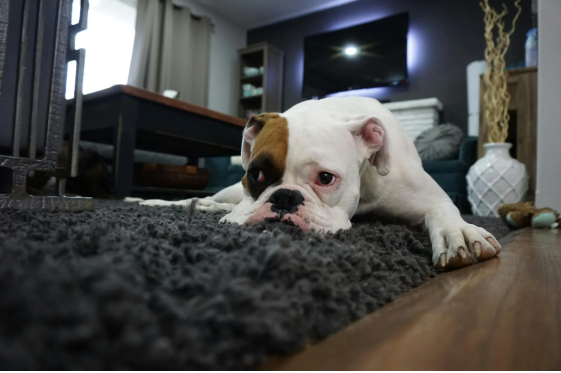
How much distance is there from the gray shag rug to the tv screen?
4.39 m

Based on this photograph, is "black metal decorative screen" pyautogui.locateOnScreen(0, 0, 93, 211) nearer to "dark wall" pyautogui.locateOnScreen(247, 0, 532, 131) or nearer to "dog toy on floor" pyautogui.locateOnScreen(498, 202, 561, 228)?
"dog toy on floor" pyautogui.locateOnScreen(498, 202, 561, 228)

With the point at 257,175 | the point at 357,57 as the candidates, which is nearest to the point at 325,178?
the point at 257,175

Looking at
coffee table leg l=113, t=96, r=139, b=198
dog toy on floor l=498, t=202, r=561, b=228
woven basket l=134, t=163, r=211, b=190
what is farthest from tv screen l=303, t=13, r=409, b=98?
coffee table leg l=113, t=96, r=139, b=198

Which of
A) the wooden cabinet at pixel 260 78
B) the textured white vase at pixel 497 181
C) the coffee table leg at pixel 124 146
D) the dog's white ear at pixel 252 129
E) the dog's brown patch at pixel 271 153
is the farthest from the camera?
the wooden cabinet at pixel 260 78

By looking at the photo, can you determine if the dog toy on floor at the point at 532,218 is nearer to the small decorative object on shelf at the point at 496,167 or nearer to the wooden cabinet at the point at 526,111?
the small decorative object on shelf at the point at 496,167

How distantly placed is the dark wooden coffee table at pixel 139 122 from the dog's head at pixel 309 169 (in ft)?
4.13

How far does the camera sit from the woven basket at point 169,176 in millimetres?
2584

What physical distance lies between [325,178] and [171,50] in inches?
180

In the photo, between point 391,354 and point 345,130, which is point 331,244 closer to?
point 391,354

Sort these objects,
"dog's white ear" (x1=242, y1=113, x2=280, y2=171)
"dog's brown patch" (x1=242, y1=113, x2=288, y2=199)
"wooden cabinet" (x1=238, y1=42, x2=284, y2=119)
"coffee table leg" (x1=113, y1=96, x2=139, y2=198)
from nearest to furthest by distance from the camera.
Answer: "dog's brown patch" (x1=242, y1=113, x2=288, y2=199)
"dog's white ear" (x1=242, y1=113, x2=280, y2=171)
"coffee table leg" (x1=113, y1=96, x2=139, y2=198)
"wooden cabinet" (x1=238, y1=42, x2=284, y2=119)

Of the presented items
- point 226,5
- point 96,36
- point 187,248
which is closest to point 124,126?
point 187,248

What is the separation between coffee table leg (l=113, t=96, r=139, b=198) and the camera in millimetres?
1963

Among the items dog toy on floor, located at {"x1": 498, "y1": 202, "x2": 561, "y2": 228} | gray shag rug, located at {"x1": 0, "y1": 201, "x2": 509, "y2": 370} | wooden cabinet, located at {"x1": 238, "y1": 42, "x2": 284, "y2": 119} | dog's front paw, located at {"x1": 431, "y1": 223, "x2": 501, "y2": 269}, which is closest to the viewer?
gray shag rug, located at {"x1": 0, "y1": 201, "x2": 509, "y2": 370}

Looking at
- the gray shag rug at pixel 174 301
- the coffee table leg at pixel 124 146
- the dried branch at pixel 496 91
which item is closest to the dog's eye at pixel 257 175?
the gray shag rug at pixel 174 301
